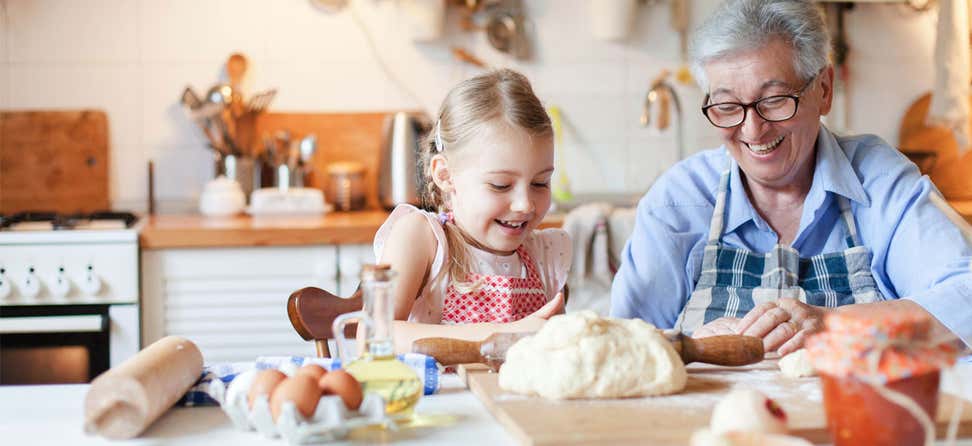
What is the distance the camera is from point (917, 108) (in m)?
3.60

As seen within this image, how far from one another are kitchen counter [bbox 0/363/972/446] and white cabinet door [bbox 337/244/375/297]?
1521 mm

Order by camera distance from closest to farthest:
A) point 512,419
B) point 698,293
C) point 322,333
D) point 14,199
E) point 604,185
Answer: point 512,419 → point 322,333 → point 698,293 → point 14,199 → point 604,185

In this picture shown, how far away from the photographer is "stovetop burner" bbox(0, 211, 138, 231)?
9.29ft

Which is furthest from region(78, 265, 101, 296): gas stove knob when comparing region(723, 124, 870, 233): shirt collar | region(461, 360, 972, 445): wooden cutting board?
region(461, 360, 972, 445): wooden cutting board

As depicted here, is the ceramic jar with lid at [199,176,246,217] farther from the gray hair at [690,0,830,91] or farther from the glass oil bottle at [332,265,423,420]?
the glass oil bottle at [332,265,423,420]

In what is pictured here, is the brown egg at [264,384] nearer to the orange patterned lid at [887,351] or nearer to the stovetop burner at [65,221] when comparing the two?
the orange patterned lid at [887,351]

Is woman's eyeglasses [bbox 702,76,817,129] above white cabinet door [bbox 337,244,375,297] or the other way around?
above

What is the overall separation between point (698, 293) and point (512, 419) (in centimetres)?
90

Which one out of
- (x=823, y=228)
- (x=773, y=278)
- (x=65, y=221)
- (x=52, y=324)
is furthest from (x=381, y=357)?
(x=65, y=221)

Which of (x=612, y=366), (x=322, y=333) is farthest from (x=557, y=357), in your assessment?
(x=322, y=333)

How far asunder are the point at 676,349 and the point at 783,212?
771 millimetres

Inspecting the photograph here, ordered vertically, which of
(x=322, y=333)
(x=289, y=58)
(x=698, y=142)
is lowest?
(x=322, y=333)

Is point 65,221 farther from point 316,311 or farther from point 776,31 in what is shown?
point 776,31

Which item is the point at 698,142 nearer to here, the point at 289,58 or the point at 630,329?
the point at 289,58
